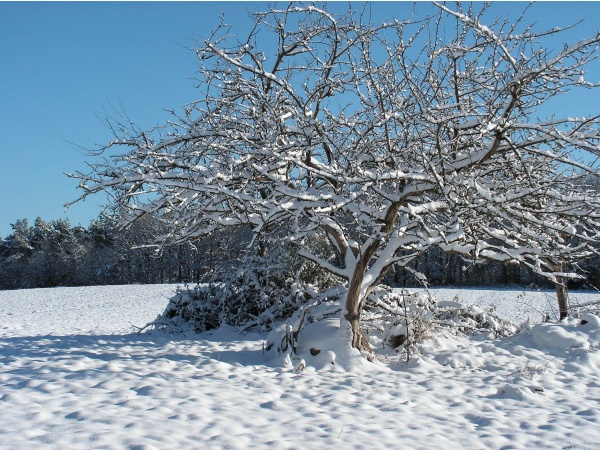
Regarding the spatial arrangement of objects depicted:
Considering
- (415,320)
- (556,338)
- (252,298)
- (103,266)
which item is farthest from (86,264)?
(556,338)

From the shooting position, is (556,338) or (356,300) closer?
(356,300)

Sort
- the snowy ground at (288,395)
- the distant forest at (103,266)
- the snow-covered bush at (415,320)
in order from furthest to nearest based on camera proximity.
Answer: the distant forest at (103,266) < the snow-covered bush at (415,320) < the snowy ground at (288,395)

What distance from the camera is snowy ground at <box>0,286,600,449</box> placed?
13.1 ft

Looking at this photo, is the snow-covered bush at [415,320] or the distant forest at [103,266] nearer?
the snow-covered bush at [415,320]

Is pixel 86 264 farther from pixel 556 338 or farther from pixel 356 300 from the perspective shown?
pixel 556 338

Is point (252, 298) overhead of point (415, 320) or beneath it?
overhead

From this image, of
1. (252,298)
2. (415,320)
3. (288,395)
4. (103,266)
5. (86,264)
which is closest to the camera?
(288,395)

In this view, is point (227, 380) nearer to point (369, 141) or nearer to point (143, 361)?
point (143, 361)

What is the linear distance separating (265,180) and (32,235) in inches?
2404

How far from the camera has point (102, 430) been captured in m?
3.87

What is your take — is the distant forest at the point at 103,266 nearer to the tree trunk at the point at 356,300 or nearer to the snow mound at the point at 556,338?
the snow mound at the point at 556,338

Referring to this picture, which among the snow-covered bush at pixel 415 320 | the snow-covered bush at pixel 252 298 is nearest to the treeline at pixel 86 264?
the snow-covered bush at pixel 252 298

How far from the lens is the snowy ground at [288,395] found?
4.00 metres

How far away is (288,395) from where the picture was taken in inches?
214
